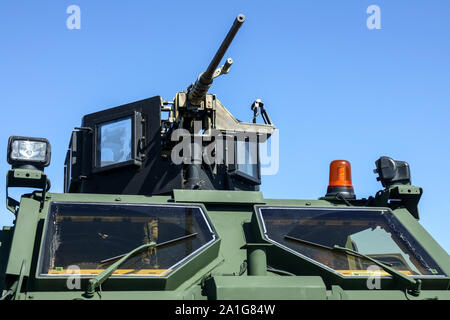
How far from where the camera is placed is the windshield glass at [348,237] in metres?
5.57

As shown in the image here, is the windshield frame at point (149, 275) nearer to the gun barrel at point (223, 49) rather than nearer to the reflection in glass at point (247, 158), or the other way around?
the gun barrel at point (223, 49)

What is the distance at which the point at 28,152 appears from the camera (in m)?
5.90

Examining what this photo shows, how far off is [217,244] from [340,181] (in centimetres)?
214

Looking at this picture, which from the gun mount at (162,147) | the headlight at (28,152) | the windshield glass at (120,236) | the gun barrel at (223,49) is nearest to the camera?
the windshield glass at (120,236)

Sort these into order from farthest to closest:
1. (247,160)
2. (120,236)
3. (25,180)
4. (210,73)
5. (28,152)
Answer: (247,160) → (210,73) → (28,152) → (25,180) → (120,236)

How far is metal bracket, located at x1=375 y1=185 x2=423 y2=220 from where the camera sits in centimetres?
657

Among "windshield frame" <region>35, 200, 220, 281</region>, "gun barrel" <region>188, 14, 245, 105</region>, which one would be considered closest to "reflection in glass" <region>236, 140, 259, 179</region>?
"gun barrel" <region>188, 14, 245, 105</region>

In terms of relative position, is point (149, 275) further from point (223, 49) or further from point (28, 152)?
point (223, 49)

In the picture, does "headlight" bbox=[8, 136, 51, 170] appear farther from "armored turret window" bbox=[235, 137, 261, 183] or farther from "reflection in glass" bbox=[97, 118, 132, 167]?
"armored turret window" bbox=[235, 137, 261, 183]

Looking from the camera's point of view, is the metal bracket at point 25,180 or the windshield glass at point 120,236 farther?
the metal bracket at point 25,180

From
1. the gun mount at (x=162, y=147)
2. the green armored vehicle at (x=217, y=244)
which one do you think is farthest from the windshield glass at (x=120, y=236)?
the gun mount at (x=162, y=147)

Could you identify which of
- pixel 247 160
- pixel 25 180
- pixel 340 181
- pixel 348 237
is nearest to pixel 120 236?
pixel 25 180

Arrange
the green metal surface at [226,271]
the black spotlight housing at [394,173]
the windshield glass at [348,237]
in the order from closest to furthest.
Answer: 1. the green metal surface at [226,271]
2. the windshield glass at [348,237]
3. the black spotlight housing at [394,173]
